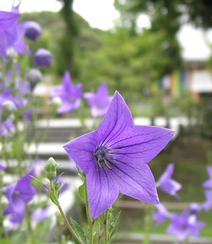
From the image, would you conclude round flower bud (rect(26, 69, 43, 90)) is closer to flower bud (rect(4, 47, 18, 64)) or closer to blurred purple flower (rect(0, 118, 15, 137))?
flower bud (rect(4, 47, 18, 64))

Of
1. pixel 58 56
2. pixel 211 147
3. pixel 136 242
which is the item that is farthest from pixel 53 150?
pixel 58 56

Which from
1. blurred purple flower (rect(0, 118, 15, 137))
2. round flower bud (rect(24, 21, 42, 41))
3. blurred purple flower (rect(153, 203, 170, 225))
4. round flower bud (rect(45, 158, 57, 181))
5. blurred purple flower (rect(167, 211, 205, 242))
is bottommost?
blurred purple flower (rect(167, 211, 205, 242))

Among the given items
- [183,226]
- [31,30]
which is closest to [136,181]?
[31,30]

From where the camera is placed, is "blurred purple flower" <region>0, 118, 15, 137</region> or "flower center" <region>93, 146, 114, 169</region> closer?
"flower center" <region>93, 146, 114, 169</region>

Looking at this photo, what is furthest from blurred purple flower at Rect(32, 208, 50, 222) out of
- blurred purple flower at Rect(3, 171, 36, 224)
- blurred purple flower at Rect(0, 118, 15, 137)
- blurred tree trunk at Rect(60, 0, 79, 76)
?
blurred tree trunk at Rect(60, 0, 79, 76)

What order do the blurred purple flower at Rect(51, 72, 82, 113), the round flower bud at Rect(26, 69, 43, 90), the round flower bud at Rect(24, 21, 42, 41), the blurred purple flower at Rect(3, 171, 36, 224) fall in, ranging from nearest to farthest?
the blurred purple flower at Rect(3, 171, 36, 224), the round flower bud at Rect(24, 21, 42, 41), the round flower bud at Rect(26, 69, 43, 90), the blurred purple flower at Rect(51, 72, 82, 113)

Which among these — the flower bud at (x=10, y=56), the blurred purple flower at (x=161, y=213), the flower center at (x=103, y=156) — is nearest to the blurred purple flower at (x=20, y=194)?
the flower center at (x=103, y=156)

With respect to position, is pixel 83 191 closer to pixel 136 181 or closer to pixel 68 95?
pixel 136 181

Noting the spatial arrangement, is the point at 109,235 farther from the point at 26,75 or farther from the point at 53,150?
the point at 53,150
